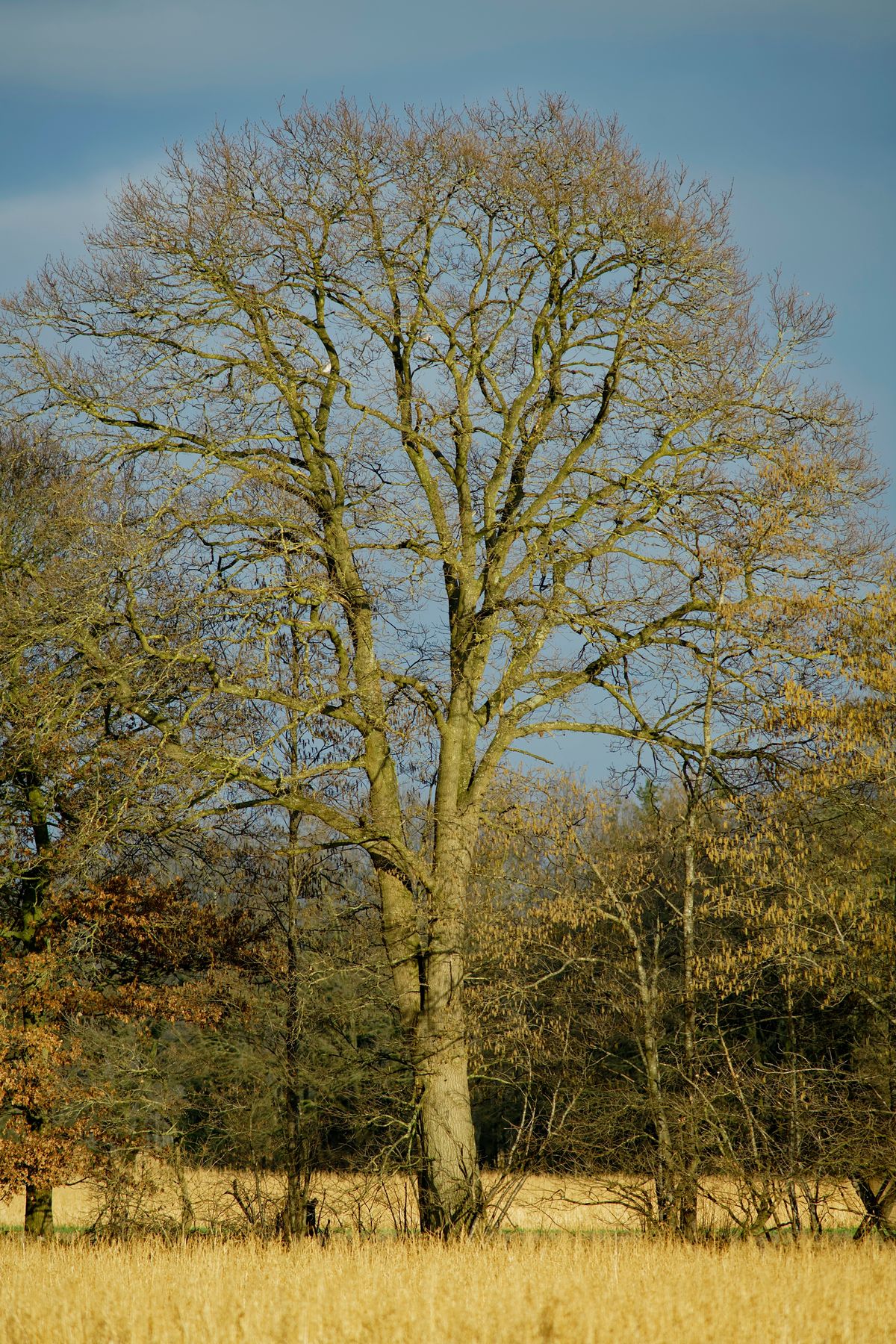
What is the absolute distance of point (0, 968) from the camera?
16281 mm

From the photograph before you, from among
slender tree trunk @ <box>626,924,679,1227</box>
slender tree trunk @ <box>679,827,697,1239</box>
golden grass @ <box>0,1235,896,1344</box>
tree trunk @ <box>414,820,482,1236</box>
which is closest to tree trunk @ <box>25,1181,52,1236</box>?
golden grass @ <box>0,1235,896,1344</box>

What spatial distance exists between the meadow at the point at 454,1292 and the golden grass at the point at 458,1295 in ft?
0.06

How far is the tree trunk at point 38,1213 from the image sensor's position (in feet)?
54.7

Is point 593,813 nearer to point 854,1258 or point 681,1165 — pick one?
point 681,1165

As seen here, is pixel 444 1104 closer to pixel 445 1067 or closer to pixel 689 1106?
pixel 445 1067

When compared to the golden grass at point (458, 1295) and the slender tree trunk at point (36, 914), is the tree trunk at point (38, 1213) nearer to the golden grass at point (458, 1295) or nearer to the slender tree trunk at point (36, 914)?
the slender tree trunk at point (36, 914)

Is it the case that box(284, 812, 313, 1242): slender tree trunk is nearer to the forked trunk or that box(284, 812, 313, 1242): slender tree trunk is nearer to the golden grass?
the forked trunk

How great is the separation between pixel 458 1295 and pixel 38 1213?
10.9 meters

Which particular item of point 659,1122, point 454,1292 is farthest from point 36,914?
point 454,1292

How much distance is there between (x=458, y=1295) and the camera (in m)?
8.31

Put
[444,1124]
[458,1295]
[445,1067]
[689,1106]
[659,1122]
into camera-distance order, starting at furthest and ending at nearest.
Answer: [445,1067] → [444,1124] → [659,1122] → [689,1106] → [458,1295]

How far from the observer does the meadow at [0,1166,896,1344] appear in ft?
24.5

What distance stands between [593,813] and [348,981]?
9745mm

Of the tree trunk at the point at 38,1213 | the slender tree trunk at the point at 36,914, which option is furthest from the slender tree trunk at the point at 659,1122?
the tree trunk at the point at 38,1213
